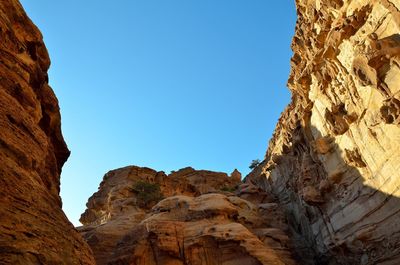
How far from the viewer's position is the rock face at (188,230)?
26.3m

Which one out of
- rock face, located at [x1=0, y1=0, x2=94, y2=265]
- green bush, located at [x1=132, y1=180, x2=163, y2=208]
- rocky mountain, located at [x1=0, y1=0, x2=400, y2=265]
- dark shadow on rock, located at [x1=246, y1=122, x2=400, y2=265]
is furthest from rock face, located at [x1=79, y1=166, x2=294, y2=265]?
rock face, located at [x1=0, y1=0, x2=94, y2=265]

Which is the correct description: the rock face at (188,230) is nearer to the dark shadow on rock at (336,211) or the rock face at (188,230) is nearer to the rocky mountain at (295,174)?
the rocky mountain at (295,174)

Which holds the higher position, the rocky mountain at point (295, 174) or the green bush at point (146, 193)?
the green bush at point (146, 193)

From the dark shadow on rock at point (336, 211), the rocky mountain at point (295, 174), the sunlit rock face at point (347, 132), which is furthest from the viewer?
the dark shadow on rock at point (336, 211)

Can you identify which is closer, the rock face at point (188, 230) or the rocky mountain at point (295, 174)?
the rocky mountain at point (295, 174)

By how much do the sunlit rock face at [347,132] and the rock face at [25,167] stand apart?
64.8 ft

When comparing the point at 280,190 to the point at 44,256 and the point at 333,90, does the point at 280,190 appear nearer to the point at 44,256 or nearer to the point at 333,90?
the point at 333,90

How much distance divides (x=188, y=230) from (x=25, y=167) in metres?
19.3

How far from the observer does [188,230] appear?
2938cm

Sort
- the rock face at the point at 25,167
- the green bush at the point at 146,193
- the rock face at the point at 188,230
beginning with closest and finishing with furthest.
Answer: the rock face at the point at 25,167
the rock face at the point at 188,230
the green bush at the point at 146,193

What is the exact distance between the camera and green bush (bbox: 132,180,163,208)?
47.8 meters

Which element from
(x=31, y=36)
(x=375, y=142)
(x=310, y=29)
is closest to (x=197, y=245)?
(x=375, y=142)

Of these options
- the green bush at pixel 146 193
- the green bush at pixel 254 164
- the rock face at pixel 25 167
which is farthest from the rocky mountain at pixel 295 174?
the green bush at pixel 254 164

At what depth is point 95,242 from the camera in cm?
3019
